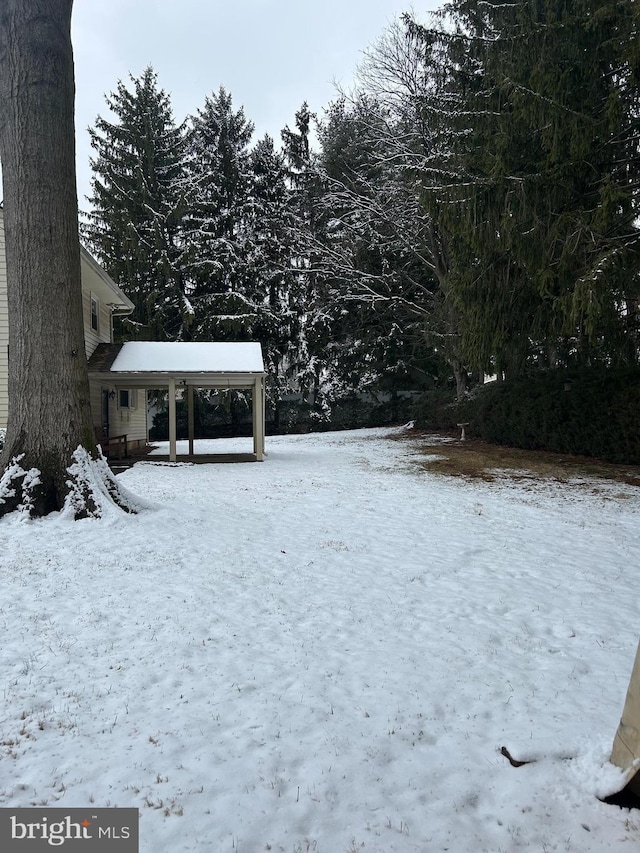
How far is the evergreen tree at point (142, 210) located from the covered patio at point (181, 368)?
9748mm

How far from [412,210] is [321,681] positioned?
20.0m

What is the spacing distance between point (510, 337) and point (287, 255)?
1828 cm

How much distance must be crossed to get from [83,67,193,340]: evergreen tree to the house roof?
9.63 m

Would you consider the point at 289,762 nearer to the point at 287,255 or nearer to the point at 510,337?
the point at 510,337

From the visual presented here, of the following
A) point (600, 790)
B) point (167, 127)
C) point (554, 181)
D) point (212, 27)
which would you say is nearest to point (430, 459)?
point (554, 181)

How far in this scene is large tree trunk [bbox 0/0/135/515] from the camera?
603 centimetres

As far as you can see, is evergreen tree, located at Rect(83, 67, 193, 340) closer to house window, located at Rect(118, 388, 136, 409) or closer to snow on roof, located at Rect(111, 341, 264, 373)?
house window, located at Rect(118, 388, 136, 409)

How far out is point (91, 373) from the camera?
13.2 meters

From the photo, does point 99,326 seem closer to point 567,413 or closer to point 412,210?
point 412,210

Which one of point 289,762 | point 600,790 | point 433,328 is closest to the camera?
point 600,790

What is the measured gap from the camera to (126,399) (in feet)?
58.2

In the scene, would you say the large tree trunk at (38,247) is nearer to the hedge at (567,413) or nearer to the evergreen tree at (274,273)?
the hedge at (567,413)

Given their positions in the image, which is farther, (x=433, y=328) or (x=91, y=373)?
(x=433, y=328)

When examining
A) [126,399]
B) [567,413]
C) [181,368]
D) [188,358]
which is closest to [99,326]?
[126,399]
